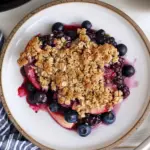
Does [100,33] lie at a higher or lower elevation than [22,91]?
higher

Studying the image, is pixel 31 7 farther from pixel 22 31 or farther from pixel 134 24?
pixel 134 24

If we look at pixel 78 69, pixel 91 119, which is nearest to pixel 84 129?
pixel 91 119

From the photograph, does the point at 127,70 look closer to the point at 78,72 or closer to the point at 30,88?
the point at 78,72

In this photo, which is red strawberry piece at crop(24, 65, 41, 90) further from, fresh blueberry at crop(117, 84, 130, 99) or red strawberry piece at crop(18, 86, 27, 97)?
fresh blueberry at crop(117, 84, 130, 99)

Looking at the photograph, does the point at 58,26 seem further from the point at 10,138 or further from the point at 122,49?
the point at 10,138

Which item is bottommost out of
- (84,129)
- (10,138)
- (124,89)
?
(10,138)

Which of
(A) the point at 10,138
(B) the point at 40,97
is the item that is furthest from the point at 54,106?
(A) the point at 10,138

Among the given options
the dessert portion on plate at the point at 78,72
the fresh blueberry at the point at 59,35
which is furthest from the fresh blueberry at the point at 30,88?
the fresh blueberry at the point at 59,35
